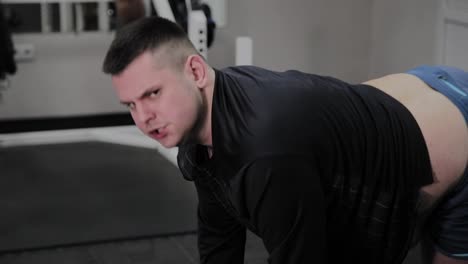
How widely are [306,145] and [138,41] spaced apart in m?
0.33

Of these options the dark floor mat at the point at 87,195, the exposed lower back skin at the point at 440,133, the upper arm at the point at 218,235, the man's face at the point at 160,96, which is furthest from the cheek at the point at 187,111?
the dark floor mat at the point at 87,195

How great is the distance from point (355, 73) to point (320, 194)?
3.53 meters

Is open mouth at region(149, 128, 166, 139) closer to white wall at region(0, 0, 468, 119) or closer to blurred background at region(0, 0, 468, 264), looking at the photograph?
blurred background at region(0, 0, 468, 264)

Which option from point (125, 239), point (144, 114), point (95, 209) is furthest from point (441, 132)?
point (95, 209)

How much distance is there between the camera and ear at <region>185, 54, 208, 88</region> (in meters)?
1.18

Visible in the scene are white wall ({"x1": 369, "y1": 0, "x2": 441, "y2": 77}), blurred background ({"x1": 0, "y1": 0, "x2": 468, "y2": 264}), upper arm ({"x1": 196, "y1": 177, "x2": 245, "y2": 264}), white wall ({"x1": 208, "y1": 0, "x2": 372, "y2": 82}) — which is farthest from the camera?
white wall ({"x1": 208, "y1": 0, "x2": 372, "y2": 82})

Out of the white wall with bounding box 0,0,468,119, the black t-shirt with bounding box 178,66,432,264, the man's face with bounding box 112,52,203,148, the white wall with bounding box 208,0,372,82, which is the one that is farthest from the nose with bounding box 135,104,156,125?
the white wall with bounding box 208,0,372,82

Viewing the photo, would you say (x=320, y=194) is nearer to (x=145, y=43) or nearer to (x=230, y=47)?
(x=145, y=43)

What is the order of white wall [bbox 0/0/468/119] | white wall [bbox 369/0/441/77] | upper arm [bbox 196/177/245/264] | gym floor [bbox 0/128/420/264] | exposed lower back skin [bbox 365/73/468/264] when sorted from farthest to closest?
white wall [bbox 0/0/468/119]
white wall [bbox 369/0/441/77]
gym floor [bbox 0/128/420/264]
upper arm [bbox 196/177/245/264]
exposed lower back skin [bbox 365/73/468/264]

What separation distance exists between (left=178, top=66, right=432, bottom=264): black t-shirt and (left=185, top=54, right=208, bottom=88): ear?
0.10 feet

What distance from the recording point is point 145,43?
3.82ft

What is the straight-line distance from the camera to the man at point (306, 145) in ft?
3.77

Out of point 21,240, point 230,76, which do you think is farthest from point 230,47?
point 230,76

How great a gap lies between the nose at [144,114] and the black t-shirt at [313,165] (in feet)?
0.36
